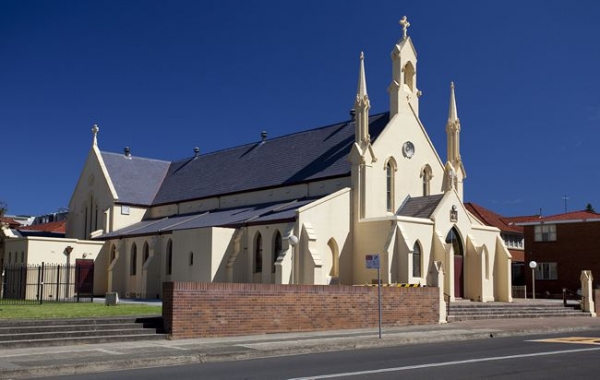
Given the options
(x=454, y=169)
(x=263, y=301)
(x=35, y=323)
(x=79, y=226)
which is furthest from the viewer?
(x=79, y=226)

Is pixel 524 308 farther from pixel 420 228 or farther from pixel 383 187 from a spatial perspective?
pixel 383 187

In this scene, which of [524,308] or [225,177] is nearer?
[524,308]

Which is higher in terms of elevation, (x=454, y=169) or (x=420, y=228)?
(x=454, y=169)

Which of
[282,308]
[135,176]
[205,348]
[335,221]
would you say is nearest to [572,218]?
[335,221]

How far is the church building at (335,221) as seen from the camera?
38750 mm

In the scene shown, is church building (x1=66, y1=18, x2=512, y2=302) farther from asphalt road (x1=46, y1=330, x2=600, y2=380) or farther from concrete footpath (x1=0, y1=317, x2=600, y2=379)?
asphalt road (x1=46, y1=330, x2=600, y2=380)

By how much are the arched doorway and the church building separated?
0.20 ft

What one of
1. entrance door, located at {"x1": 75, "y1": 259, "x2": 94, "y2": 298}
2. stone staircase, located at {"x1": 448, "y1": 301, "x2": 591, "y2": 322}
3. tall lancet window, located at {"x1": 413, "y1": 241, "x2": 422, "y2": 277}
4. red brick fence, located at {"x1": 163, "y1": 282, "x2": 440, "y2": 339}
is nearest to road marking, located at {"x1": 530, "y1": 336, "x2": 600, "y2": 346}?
red brick fence, located at {"x1": 163, "y1": 282, "x2": 440, "y2": 339}

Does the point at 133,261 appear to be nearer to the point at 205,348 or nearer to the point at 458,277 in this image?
the point at 458,277

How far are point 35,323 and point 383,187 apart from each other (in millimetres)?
24511

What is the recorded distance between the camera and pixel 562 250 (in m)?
54.1

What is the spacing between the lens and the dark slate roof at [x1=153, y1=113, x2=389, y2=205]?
44.1 metres

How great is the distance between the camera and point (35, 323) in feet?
69.1

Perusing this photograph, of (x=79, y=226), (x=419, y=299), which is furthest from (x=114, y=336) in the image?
(x=79, y=226)
